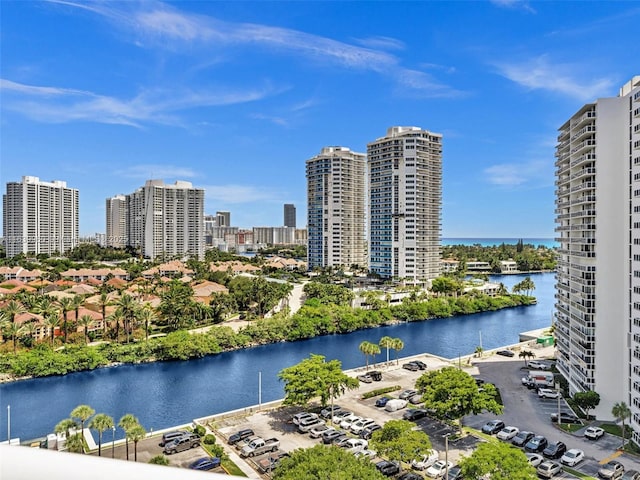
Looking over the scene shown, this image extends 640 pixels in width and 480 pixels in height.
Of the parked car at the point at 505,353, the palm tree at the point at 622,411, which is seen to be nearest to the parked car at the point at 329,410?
the palm tree at the point at 622,411

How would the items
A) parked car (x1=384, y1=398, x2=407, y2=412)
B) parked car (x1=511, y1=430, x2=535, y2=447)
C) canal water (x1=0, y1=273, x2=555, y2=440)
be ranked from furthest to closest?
canal water (x1=0, y1=273, x2=555, y2=440), parked car (x1=384, y1=398, x2=407, y2=412), parked car (x1=511, y1=430, x2=535, y2=447)

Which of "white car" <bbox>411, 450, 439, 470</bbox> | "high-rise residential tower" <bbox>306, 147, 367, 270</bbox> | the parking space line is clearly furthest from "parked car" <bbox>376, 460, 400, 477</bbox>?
"high-rise residential tower" <bbox>306, 147, 367, 270</bbox>

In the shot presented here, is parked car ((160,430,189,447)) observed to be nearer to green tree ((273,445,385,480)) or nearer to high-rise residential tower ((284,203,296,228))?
green tree ((273,445,385,480))

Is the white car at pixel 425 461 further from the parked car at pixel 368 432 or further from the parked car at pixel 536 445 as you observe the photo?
the parked car at pixel 536 445

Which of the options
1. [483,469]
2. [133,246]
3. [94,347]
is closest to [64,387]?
[94,347]

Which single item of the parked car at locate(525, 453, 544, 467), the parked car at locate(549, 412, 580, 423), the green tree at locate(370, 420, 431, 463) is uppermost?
the green tree at locate(370, 420, 431, 463)

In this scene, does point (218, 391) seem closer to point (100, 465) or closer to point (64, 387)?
point (64, 387)
